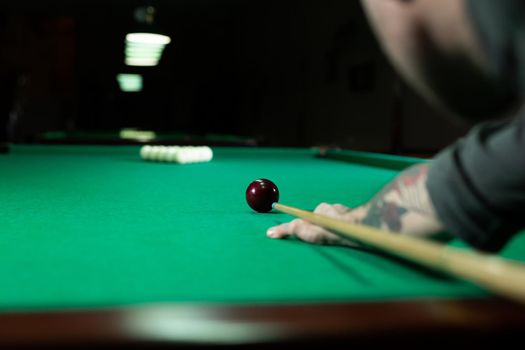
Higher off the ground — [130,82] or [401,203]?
[130,82]

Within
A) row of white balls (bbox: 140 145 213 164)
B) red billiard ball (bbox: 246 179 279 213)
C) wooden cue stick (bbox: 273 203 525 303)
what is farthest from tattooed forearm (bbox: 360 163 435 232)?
row of white balls (bbox: 140 145 213 164)

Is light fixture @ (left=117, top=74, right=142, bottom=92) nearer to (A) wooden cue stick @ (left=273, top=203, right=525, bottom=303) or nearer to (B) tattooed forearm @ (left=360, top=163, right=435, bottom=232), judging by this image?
(B) tattooed forearm @ (left=360, top=163, right=435, bottom=232)

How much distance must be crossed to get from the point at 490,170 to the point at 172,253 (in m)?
0.46

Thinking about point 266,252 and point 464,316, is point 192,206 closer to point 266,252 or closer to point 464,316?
point 266,252

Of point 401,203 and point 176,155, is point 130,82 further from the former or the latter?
point 401,203

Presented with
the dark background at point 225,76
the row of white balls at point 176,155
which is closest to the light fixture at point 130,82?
the dark background at point 225,76

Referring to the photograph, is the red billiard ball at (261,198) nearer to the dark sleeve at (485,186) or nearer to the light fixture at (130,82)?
the dark sleeve at (485,186)

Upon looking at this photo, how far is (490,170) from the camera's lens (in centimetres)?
73

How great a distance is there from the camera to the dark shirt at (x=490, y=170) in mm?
626

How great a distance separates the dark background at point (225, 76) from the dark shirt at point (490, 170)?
3780mm

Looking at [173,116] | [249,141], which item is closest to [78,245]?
[249,141]

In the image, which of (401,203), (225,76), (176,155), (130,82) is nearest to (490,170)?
(401,203)

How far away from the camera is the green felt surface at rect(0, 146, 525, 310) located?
0.64m

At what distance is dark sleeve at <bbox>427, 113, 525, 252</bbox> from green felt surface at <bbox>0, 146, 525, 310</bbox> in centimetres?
9
